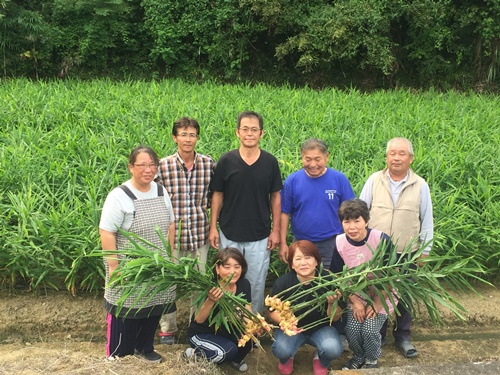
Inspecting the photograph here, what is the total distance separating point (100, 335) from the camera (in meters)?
3.58

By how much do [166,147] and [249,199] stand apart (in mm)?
1816

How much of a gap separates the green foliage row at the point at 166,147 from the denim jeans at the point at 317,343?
1.23 meters

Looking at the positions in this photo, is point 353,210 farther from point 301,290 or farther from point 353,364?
point 353,364

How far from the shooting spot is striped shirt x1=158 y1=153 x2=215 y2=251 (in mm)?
3121

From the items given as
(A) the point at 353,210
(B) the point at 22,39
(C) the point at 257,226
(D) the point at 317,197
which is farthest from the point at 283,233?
(B) the point at 22,39

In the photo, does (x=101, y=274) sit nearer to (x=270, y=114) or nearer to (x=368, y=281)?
(x=368, y=281)

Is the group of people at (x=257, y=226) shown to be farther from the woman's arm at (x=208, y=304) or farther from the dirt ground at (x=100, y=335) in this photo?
the dirt ground at (x=100, y=335)

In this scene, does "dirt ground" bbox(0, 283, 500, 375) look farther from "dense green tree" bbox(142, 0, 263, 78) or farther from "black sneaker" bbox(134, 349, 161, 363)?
"dense green tree" bbox(142, 0, 263, 78)

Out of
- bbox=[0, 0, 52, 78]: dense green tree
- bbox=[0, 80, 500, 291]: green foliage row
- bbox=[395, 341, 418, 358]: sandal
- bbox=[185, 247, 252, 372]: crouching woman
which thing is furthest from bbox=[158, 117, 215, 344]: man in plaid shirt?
bbox=[0, 0, 52, 78]: dense green tree

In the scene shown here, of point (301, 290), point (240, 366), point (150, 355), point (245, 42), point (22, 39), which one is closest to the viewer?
point (301, 290)

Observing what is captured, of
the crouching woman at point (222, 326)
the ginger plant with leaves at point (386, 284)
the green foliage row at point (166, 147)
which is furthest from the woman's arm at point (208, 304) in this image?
the green foliage row at point (166, 147)

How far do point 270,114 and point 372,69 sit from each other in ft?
20.0

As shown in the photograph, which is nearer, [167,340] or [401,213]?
[401,213]

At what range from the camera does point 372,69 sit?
11633mm
